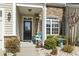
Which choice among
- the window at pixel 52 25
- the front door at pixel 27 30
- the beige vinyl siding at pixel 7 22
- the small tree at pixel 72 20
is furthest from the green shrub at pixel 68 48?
the front door at pixel 27 30

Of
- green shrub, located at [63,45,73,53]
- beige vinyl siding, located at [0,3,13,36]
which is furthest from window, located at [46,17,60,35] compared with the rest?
beige vinyl siding, located at [0,3,13,36]

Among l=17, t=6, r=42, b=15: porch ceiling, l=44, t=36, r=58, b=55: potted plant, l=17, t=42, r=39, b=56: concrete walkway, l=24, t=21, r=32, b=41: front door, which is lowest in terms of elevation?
l=17, t=42, r=39, b=56: concrete walkway

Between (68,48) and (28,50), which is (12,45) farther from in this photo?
(68,48)

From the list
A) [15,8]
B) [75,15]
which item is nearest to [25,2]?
[15,8]

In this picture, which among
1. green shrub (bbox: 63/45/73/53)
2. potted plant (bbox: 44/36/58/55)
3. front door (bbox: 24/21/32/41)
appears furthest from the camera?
front door (bbox: 24/21/32/41)

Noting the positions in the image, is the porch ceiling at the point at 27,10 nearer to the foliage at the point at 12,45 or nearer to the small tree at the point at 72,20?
the small tree at the point at 72,20

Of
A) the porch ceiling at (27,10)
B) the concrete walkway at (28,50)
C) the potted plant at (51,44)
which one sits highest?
the porch ceiling at (27,10)

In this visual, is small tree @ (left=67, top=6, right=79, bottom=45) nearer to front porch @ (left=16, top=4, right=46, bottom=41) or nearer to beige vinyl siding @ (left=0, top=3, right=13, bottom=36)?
front porch @ (left=16, top=4, right=46, bottom=41)

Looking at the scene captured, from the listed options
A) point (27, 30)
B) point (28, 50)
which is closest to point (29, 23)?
point (27, 30)

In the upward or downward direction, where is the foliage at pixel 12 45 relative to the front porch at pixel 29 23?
downward

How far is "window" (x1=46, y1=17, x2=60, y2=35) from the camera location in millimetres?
17250

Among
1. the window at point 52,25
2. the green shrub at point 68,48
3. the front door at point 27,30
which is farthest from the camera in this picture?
the front door at point 27,30

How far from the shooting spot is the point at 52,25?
57.9ft

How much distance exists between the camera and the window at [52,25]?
1725cm
